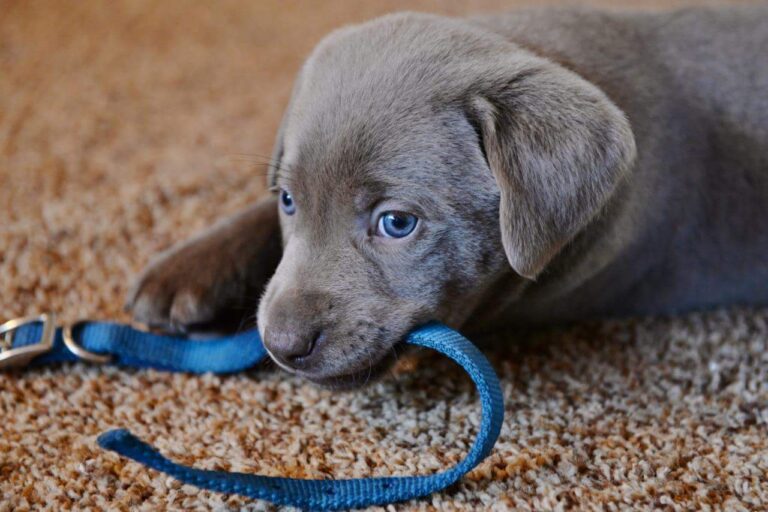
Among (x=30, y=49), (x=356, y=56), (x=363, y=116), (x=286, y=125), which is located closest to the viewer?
(x=363, y=116)

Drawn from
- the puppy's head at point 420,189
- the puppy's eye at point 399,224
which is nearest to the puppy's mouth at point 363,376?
the puppy's head at point 420,189

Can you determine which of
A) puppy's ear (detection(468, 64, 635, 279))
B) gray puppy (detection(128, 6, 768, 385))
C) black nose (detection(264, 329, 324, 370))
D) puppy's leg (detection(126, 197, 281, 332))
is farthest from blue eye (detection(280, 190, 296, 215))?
puppy's ear (detection(468, 64, 635, 279))

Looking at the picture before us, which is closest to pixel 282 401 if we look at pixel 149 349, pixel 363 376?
pixel 363 376

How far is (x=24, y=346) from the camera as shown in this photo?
1.96 m

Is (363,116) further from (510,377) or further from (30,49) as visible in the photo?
(30,49)

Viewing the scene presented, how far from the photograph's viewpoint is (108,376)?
6.49ft

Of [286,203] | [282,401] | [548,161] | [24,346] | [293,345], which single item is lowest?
Result: [282,401]

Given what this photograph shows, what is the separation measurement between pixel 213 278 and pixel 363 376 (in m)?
0.48

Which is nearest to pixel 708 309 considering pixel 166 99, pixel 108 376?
pixel 108 376

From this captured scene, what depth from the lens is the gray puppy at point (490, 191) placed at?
67.8 inches

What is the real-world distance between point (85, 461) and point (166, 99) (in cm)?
203

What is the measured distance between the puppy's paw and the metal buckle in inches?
7.3

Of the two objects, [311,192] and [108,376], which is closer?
[311,192]

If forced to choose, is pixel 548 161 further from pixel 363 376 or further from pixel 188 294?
pixel 188 294
